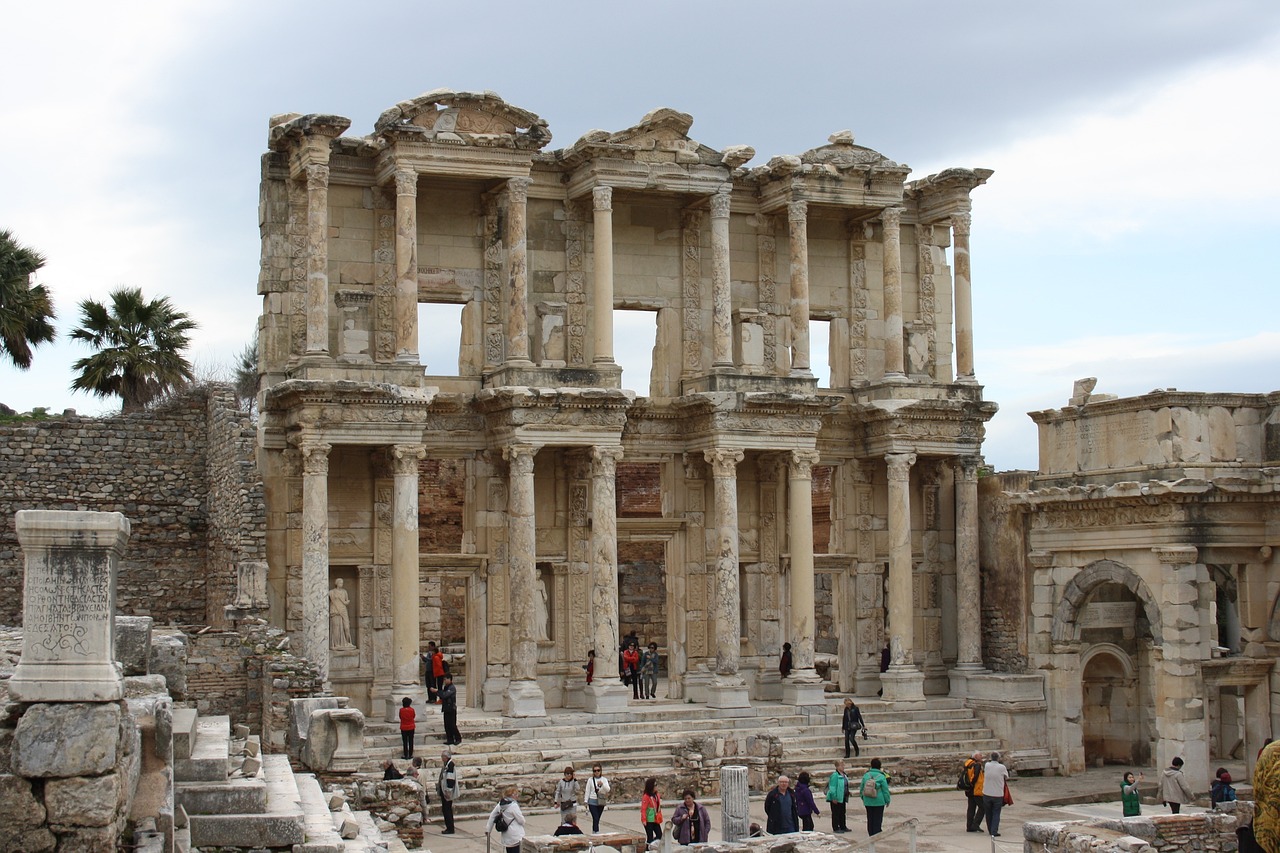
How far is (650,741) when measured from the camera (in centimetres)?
2517

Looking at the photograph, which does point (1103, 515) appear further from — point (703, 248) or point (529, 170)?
point (529, 170)

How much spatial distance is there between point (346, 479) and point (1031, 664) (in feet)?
38.6

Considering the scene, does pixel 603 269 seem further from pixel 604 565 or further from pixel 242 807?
pixel 242 807

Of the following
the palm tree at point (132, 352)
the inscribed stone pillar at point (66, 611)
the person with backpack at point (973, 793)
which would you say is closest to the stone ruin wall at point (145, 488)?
the palm tree at point (132, 352)

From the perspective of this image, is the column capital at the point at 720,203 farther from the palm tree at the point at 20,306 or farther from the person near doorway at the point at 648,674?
the palm tree at the point at 20,306

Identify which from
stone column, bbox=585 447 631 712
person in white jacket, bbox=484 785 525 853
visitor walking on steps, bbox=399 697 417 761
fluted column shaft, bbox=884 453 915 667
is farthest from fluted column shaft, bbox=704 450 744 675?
person in white jacket, bbox=484 785 525 853

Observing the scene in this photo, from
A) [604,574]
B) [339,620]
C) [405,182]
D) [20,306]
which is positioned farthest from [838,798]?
[20,306]

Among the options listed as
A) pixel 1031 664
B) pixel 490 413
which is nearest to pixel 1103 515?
pixel 1031 664

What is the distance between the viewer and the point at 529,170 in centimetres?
2672

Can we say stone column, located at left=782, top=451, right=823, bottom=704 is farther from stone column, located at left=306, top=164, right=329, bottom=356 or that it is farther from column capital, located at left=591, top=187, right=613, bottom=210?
stone column, located at left=306, top=164, right=329, bottom=356

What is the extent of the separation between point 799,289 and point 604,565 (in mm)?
5960

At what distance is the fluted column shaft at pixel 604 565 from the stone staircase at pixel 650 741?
1.00 m

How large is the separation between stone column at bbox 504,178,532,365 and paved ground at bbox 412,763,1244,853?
7477 millimetres

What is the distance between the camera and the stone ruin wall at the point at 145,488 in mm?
29203
